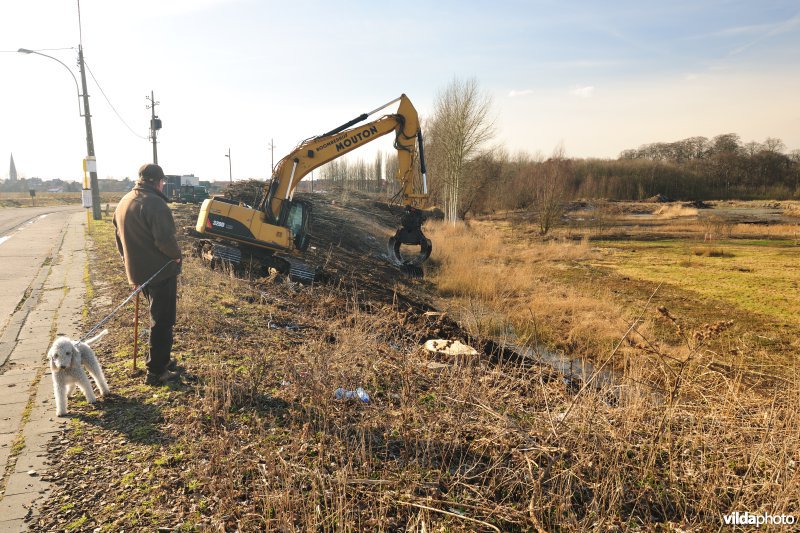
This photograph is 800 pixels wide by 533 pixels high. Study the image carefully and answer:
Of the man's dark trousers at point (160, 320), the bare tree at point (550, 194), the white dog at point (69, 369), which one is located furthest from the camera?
the bare tree at point (550, 194)

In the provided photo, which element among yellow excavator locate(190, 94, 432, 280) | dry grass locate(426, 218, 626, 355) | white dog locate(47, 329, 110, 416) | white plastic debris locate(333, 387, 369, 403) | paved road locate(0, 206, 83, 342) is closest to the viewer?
white dog locate(47, 329, 110, 416)

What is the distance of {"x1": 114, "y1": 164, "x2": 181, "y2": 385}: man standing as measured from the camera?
4.84 meters

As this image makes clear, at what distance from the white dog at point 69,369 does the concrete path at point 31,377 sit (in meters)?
0.23

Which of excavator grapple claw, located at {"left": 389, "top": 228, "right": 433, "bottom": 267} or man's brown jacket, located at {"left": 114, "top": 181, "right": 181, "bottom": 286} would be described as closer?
man's brown jacket, located at {"left": 114, "top": 181, "right": 181, "bottom": 286}

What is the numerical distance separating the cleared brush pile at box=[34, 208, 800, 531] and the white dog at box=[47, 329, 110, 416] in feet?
0.64

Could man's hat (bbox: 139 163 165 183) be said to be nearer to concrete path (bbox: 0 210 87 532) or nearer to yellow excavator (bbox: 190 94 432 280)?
concrete path (bbox: 0 210 87 532)

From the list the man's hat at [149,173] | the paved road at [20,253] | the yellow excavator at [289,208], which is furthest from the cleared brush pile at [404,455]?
the yellow excavator at [289,208]

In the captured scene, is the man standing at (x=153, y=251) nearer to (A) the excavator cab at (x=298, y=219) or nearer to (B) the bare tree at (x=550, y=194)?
(A) the excavator cab at (x=298, y=219)

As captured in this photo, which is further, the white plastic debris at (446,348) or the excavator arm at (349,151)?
the excavator arm at (349,151)

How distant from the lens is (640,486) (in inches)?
145

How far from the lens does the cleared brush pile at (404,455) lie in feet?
10.7

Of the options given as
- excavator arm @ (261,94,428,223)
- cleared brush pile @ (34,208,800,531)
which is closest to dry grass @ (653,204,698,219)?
excavator arm @ (261,94,428,223)

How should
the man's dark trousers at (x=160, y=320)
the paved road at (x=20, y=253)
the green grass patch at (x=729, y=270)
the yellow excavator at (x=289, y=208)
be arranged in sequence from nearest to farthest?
the man's dark trousers at (x=160, y=320) → the paved road at (x=20, y=253) → the yellow excavator at (x=289, y=208) → the green grass patch at (x=729, y=270)

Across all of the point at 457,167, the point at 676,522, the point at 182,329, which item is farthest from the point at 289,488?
the point at 457,167
